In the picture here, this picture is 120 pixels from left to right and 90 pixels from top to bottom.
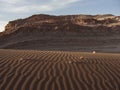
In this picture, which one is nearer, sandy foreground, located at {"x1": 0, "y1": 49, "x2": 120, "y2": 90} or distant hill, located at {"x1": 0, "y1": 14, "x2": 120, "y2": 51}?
sandy foreground, located at {"x1": 0, "y1": 49, "x2": 120, "y2": 90}

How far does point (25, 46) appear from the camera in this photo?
1766 inches

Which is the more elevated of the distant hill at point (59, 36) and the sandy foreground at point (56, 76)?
the sandy foreground at point (56, 76)

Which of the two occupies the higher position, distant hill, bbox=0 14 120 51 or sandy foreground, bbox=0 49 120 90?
sandy foreground, bbox=0 49 120 90

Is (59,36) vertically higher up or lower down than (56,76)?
lower down

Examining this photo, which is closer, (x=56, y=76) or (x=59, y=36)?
(x=56, y=76)

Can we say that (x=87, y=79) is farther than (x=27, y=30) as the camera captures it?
No

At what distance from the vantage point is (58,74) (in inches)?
361

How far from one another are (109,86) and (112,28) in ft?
157

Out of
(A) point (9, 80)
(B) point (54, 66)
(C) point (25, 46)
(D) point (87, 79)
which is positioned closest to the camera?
(A) point (9, 80)

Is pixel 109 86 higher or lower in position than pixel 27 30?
higher

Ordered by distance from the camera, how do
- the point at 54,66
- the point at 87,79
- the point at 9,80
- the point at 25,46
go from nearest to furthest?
the point at 9,80 < the point at 87,79 < the point at 54,66 < the point at 25,46

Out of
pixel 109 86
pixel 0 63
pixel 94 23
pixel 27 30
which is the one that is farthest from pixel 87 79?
pixel 94 23

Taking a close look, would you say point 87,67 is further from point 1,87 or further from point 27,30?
point 27,30

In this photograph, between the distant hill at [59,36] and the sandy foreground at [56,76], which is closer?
the sandy foreground at [56,76]
